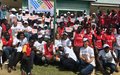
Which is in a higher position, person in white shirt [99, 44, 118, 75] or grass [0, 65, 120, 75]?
person in white shirt [99, 44, 118, 75]

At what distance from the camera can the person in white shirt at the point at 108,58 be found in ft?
51.9

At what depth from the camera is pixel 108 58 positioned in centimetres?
1590

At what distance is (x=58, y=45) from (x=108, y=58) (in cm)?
230

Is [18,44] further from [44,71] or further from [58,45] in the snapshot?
[58,45]

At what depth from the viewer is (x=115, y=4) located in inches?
1708

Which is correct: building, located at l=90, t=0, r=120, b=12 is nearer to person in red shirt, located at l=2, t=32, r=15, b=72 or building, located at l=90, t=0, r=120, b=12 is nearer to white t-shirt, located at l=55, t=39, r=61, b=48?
white t-shirt, located at l=55, t=39, r=61, b=48

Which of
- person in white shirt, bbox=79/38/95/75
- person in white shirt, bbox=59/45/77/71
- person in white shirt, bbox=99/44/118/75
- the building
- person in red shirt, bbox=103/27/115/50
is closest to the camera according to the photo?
person in white shirt, bbox=79/38/95/75

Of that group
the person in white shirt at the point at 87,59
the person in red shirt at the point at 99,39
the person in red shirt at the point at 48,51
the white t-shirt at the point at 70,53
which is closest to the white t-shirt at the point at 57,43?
the person in red shirt at the point at 48,51

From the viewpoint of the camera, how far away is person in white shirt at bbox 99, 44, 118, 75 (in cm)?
1583

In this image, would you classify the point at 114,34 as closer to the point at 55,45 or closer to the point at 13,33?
the point at 55,45

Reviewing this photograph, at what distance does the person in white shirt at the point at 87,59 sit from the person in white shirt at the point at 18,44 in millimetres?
2367

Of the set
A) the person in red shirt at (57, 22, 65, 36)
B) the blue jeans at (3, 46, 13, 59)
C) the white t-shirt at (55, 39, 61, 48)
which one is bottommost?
the blue jeans at (3, 46, 13, 59)

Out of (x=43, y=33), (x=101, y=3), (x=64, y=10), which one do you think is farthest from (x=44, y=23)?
(x=101, y=3)

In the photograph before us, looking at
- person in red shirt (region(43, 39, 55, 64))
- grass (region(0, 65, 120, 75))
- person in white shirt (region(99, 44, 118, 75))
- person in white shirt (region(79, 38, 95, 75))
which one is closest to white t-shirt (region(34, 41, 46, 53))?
person in red shirt (region(43, 39, 55, 64))
